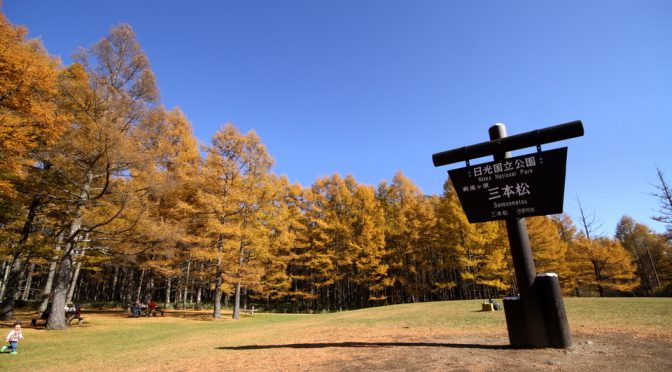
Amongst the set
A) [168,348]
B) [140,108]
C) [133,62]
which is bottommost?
[168,348]

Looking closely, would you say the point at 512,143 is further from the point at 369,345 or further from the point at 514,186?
the point at 369,345

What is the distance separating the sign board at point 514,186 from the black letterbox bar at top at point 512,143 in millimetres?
245

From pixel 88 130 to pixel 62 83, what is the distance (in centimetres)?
244

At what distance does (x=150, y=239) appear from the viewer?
610 inches

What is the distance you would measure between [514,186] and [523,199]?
0.31 m

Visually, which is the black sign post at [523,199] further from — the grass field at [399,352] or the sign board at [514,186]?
the grass field at [399,352]

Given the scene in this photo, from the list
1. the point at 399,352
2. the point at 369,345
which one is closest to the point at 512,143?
the point at 399,352

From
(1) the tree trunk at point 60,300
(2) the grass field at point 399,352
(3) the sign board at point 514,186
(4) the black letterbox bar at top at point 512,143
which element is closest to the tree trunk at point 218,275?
(1) the tree trunk at point 60,300

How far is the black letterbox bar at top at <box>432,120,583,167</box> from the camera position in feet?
19.9

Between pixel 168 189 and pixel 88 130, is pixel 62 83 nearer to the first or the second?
pixel 88 130

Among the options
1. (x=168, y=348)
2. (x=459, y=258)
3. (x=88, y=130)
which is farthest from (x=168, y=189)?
(x=459, y=258)

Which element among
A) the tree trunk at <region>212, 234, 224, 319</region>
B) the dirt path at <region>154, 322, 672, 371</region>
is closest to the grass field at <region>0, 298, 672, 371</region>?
the dirt path at <region>154, 322, 672, 371</region>

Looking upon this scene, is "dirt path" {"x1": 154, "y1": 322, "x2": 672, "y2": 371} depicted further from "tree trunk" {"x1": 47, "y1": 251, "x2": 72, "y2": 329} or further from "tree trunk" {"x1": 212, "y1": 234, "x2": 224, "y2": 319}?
"tree trunk" {"x1": 212, "y1": 234, "x2": 224, "y2": 319}

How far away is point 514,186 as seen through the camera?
6.42 meters
